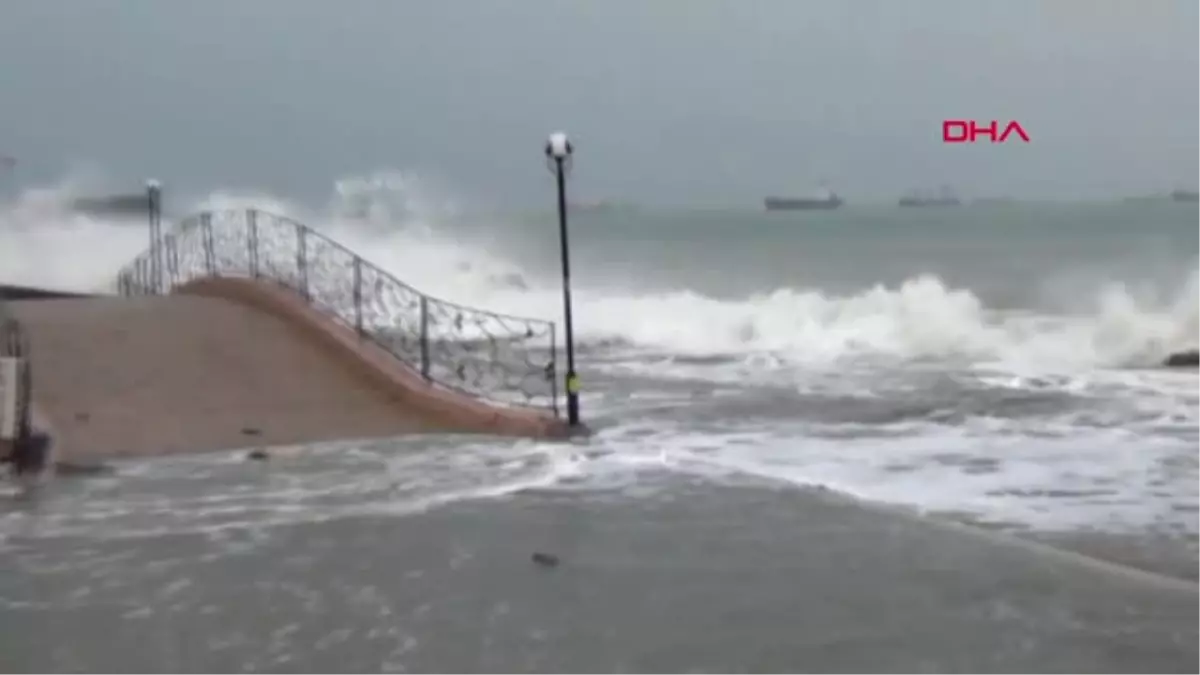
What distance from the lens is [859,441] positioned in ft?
50.5

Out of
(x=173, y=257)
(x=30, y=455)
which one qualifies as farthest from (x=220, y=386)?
(x=173, y=257)

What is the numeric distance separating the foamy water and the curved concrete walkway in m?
1.08

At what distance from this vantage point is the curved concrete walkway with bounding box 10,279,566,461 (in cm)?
1455

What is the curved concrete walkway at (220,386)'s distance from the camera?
47.8ft

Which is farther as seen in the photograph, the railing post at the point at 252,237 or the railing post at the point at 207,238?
the railing post at the point at 207,238

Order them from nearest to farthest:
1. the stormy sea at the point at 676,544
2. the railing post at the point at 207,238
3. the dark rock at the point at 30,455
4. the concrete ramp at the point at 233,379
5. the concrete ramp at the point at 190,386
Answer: the stormy sea at the point at 676,544, the dark rock at the point at 30,455, the concrete ramp at the point at 190,386, the concrete ramp at the point at 233,379, the railing post at the point at 207,238

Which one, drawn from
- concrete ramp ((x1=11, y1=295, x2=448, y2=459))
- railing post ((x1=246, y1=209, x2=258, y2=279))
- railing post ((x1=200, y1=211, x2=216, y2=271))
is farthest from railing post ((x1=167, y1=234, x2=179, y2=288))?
concrete ramp ((x1=11, y1=295, x2=448, y2=459))

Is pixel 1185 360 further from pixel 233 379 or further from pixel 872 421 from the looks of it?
pixel 233 379

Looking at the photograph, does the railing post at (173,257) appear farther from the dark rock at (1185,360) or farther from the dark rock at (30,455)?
the dark rock at (1185,360)

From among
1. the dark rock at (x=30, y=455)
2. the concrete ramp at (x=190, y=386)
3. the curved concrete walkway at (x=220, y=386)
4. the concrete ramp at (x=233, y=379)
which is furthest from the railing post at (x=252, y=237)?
the dark rock at (x=30, y=455)

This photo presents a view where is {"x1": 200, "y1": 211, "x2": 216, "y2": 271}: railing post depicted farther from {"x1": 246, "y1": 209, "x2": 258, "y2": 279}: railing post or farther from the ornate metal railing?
{"x1": 246, "y1": 209, "x2": 258, "y2": 279}: railing post

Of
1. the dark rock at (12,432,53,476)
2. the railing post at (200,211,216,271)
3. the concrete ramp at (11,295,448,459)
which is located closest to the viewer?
the dark rock at (12,432,53,476)

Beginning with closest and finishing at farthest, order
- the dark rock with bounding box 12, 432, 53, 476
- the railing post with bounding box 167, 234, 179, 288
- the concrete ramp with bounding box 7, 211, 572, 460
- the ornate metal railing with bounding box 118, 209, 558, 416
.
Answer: the dark rock with bounding box 12, 432, 53, 476, the concrete ramp with bounding box 7, 211, 572, 460, the ornate metal railing with bounding box 118, 209, 558, 416, the railing post with bounding box 167, 234, 179, 288

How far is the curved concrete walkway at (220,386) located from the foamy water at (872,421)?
1.08m
